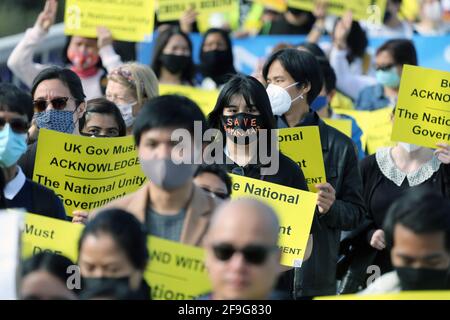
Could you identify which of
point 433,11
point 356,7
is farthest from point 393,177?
point 433,11

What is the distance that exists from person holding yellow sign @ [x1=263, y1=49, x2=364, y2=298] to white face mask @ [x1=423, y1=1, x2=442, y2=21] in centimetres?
720

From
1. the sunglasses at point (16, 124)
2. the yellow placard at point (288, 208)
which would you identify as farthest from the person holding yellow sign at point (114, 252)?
the yellow placard at point (288, 208)

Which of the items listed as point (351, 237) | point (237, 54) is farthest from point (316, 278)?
point (237, 54)

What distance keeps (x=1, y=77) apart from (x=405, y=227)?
838 centimetres

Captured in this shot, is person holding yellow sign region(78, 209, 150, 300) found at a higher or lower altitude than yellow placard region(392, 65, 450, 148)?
lower

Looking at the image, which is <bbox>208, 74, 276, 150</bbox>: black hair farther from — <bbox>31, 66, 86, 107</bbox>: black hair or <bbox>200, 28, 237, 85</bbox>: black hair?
<bbox>200, 28, 237, 85</bbox>: black hair

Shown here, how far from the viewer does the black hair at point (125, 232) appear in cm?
733

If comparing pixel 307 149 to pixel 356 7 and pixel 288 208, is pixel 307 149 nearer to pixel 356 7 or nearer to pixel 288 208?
pixel 288 208

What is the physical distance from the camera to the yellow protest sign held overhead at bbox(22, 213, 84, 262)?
27.6ft

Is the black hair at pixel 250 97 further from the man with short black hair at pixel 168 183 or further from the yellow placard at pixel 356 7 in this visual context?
the yellow placard at pixel 356 7

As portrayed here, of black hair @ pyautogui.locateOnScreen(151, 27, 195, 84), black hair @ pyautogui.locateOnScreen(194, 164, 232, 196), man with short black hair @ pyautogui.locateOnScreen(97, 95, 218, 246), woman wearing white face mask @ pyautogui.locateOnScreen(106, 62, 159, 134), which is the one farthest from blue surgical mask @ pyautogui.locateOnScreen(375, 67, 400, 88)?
man with short black hair @ pyautogui.locateOnScreen(97, 95, 218, 246)

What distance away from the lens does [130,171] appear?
9.92 meters

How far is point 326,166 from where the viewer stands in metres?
10.3
